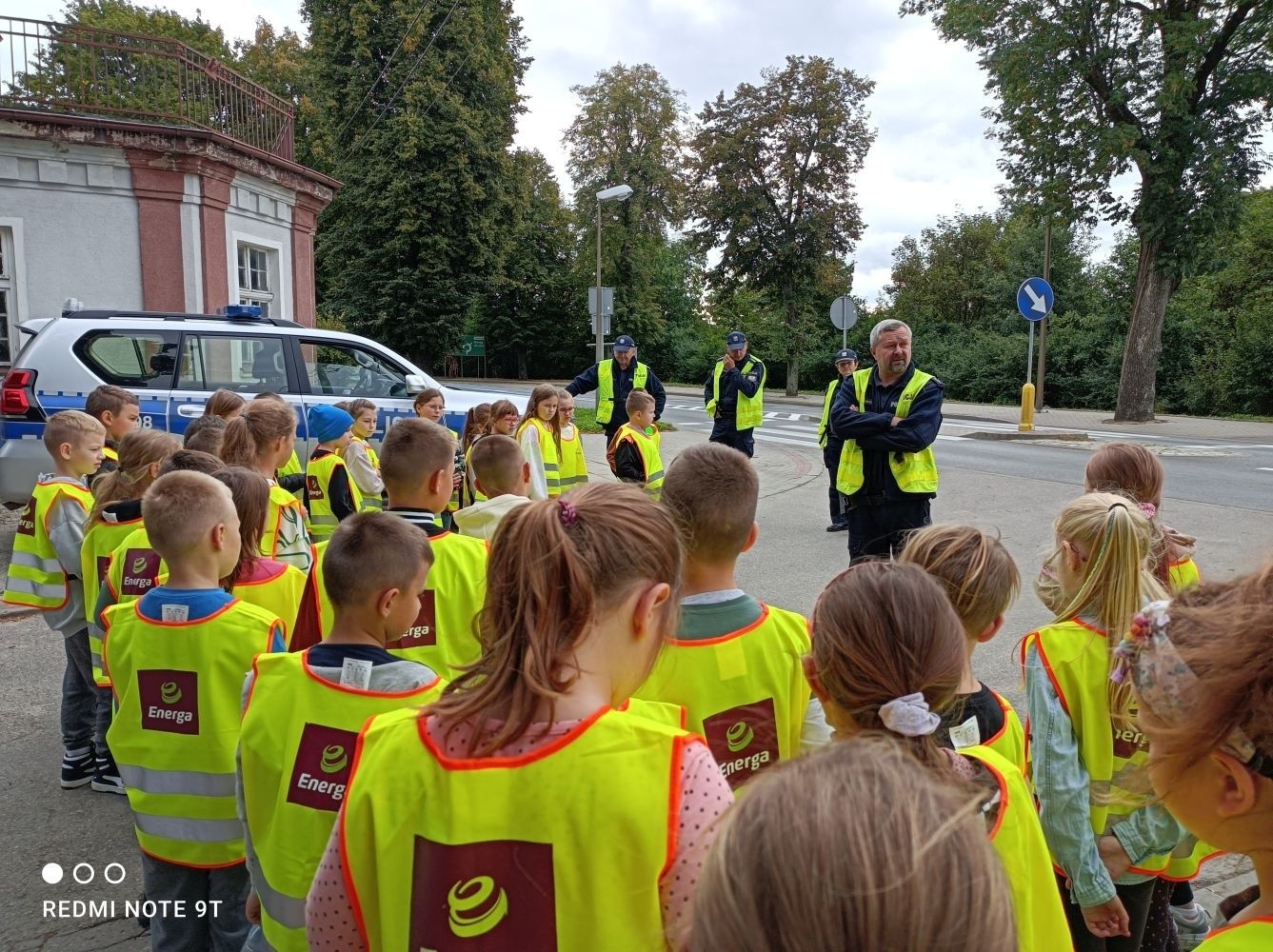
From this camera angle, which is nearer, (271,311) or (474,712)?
(474,712)

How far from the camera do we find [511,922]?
4.27 feet

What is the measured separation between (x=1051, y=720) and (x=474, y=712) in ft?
5.46

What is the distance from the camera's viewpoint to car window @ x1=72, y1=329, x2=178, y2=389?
28.5 ft

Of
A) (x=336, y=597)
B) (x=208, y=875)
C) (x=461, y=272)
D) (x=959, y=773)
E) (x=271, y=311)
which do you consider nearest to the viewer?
(x=959, y=773)

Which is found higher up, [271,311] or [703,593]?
[271,311]

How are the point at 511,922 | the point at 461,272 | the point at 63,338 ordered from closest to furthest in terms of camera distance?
the point at 511,922
the point at 63,338
the point at 461,272

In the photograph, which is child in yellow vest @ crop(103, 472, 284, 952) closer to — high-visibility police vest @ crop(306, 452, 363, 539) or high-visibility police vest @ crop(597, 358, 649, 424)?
high-visibility police vest @ crop(306, 452, 363, 539)

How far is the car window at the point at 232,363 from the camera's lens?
29.8ft

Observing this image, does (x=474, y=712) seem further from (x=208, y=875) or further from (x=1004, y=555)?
(x=208, y=875)

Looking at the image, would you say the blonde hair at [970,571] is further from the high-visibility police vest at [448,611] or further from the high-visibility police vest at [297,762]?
the high-visibility police vest at [448,611]

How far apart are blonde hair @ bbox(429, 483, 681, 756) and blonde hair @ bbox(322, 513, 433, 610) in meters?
0.68

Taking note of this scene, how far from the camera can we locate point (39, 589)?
13.3 feet

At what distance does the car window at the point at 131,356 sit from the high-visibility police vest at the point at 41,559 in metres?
5.00

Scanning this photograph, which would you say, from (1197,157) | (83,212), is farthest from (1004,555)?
(1197,157)
